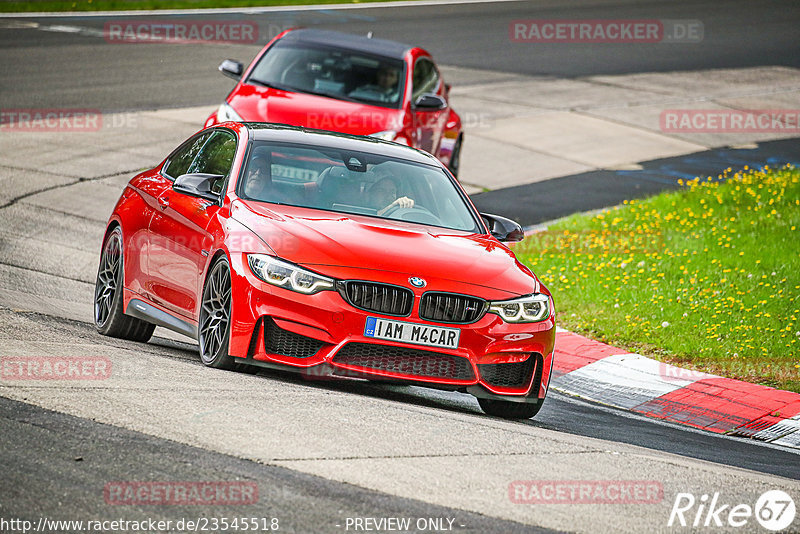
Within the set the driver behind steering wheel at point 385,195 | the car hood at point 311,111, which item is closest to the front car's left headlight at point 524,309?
the driver behind steering wheel at point 385,195

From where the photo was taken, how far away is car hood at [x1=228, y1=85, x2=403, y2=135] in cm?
1337

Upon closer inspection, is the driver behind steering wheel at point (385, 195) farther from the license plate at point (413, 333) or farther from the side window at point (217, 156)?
the license plate at point (413, 333)

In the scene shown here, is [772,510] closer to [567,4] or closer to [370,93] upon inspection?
[370,93]

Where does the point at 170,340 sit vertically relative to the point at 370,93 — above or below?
below

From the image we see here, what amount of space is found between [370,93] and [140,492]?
392 inches

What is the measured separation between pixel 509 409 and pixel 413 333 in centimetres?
117

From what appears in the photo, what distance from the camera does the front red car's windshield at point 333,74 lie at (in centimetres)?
1423

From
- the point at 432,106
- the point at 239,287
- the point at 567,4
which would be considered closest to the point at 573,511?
the point at 239,287

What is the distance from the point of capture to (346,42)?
1496cm

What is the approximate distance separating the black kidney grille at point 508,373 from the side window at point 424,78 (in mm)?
7542

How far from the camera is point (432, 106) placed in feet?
47.5

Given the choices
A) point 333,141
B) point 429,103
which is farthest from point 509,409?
point 429,103

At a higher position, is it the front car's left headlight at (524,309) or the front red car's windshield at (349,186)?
the front red car's windshield at (349,186)

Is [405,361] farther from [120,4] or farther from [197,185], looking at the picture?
[120,4]
